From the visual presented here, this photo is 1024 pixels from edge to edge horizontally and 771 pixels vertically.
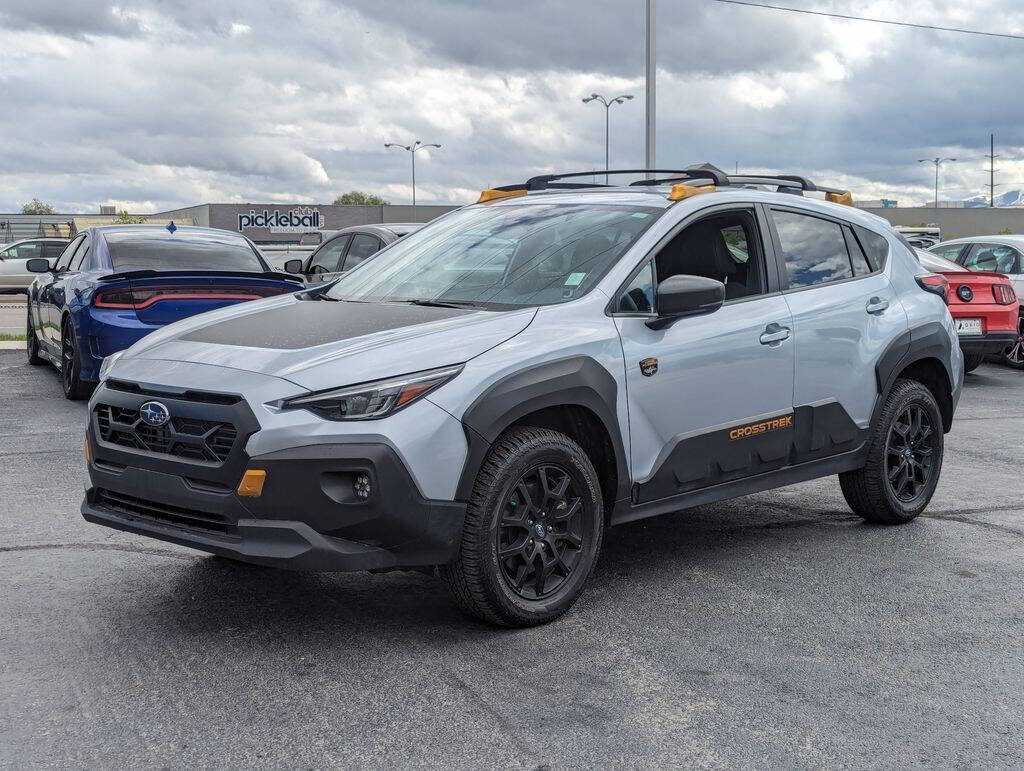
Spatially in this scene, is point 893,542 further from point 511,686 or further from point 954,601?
point 511,686

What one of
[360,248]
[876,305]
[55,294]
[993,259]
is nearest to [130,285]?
[55,294]

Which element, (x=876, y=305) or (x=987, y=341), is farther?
(x=987, y=341)

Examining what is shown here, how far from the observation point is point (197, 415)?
13.1ft

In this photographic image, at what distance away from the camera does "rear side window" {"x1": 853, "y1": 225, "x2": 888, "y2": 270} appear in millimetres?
6095

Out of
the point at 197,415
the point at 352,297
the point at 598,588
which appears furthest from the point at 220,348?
the point at 598,588

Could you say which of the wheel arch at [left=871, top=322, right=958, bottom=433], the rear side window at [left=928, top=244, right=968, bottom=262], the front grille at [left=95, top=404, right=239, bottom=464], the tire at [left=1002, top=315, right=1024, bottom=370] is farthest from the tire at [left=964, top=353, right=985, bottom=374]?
the front grille at [left=95, top=404, right=239, bottom=464]

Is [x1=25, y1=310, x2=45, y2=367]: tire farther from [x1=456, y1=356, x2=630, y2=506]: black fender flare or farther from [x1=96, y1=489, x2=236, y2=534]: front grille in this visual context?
[x1=456, y1=356, x2=630, y2=506]: black fender flare

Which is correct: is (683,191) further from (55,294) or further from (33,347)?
A: (33,347)

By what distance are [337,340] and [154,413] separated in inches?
27.2

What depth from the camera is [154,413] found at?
4137mm

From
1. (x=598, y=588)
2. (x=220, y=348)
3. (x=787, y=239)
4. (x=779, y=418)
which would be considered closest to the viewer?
(x=220, y=348)

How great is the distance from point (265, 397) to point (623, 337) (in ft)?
4.87

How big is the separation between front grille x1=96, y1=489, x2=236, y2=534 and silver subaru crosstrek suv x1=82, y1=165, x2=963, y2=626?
11 mm

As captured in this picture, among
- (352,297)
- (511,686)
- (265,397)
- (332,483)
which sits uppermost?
(352,297)
